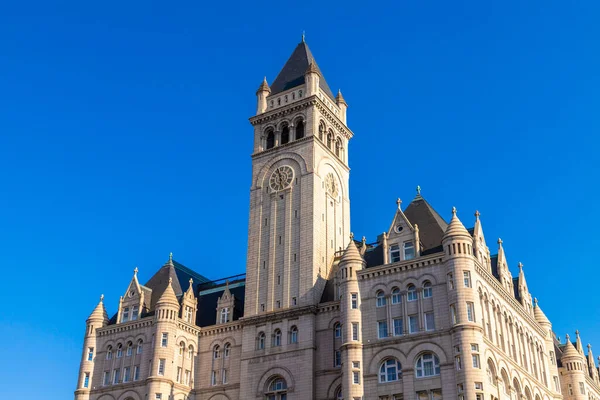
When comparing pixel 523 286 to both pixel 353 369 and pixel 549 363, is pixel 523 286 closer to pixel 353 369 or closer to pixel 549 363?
pixel 549 363

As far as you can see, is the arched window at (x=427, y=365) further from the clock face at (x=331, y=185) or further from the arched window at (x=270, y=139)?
the arched window at (x=270, y=139)

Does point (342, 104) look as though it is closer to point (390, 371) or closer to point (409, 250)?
point (409, 250)

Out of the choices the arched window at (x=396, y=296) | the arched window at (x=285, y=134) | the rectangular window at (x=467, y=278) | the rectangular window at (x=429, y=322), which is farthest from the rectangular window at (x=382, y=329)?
the arched window at (x=285, y=134)

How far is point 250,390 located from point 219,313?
40.1 ft

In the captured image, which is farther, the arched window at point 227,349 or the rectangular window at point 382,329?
the arched window at point 227,349

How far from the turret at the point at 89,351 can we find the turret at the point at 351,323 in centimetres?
3207

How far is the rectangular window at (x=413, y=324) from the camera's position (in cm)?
6956

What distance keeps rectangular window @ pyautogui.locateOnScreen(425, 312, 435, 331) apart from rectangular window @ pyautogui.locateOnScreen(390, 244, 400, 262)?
7.03 m

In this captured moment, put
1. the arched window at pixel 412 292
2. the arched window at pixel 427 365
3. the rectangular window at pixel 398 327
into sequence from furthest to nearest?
the arched window at pixel 412 292, the rectangular window at pixel 398 327, the arched window at pixel 427 365

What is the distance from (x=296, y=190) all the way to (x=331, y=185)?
5.47 metres

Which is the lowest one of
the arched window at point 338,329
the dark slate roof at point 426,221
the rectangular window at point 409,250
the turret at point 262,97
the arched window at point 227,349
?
the arched window at point 338,329

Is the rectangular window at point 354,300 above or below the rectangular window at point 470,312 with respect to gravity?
above

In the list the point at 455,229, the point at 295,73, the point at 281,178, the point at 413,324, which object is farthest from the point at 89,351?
the point at 455,229

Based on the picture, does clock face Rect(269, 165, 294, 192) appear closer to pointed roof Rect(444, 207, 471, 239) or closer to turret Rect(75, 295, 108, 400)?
pointed roof Rect(444, 207, 471, 239)
